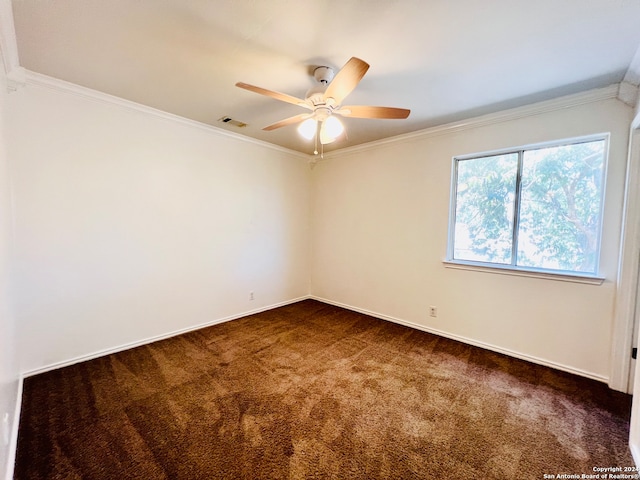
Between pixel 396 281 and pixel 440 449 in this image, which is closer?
pixel 440 449

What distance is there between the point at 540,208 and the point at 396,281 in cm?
176

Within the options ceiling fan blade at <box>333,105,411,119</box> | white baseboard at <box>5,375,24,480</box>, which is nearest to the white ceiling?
ceiling fan blade at <box>333,105,411,119</box>

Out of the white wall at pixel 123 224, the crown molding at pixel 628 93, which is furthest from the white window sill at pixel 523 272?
the white wall at pixel 123 224

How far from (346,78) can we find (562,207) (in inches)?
96.1

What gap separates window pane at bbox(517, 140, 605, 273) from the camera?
2.43 m

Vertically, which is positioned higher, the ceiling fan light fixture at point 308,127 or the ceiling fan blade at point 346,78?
the ceiling fan blade at point 346,78

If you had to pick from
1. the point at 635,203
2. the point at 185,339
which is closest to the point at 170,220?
the point at 185,339

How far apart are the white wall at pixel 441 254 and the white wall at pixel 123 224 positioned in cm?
114

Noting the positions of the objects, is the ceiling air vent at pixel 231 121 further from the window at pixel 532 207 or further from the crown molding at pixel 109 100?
the window at pixel 532 207

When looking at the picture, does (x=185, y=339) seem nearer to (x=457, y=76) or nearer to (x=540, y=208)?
(x=457, y=76)

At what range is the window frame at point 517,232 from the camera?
2.34 m

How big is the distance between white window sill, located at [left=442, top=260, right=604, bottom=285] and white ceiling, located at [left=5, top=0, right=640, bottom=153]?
1611 millimetres

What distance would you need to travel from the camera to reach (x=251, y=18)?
5.17 ft

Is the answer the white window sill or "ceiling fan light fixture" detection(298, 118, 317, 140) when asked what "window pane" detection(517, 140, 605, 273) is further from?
"ceiling fan light fixture" detection(298, 118, 317, 140)
